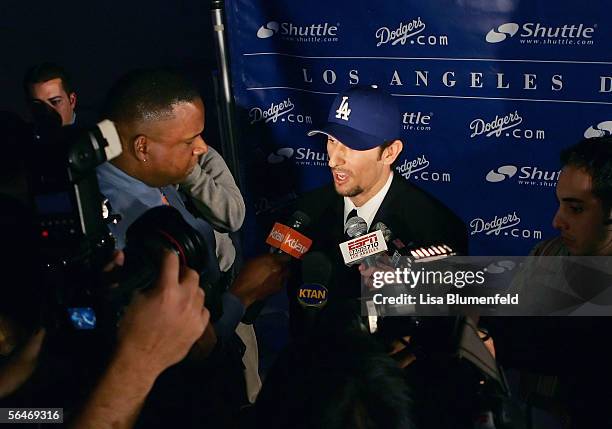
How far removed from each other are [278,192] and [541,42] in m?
1.70

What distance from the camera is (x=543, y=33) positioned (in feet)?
11.2

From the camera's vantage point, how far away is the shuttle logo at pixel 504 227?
3.86 m

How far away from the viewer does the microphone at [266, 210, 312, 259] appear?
2723 mm

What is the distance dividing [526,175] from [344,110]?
4.08ft

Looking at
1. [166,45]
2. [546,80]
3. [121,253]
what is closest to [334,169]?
[546,80]

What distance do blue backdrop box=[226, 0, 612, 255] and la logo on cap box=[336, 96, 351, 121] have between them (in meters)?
0.67

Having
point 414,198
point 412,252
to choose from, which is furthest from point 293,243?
point 414,198

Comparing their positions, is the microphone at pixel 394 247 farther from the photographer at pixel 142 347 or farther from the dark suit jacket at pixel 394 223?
the photographer at pixel 142 347

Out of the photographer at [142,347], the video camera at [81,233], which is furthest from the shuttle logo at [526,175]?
the photographer at [142,347]

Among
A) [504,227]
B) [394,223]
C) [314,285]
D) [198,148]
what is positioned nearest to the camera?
[314,285]

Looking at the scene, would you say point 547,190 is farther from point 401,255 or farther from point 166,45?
point 166,45

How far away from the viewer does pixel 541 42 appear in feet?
11.3

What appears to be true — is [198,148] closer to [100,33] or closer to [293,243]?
[293,243]

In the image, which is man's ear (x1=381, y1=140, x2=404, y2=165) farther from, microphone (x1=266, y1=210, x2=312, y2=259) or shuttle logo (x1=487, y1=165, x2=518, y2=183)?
shuttle logo (x1=487, y1=165, x2=518, y2=183)
